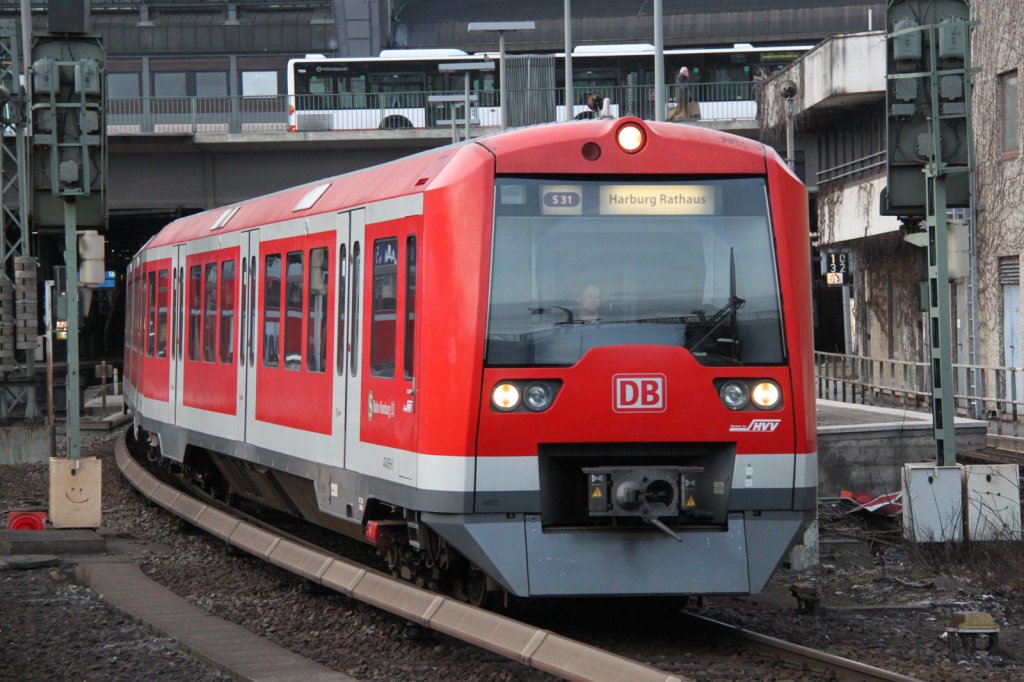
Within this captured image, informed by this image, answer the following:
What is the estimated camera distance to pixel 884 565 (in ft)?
43.1

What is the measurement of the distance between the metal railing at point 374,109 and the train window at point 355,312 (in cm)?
2875

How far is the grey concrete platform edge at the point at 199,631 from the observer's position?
8.61 metres

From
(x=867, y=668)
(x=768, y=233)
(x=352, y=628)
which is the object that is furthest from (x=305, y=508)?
(x=867, y=668)

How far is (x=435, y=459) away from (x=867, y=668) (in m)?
2.57

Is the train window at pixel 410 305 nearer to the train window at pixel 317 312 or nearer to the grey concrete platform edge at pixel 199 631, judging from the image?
the grey concrete platform edge at pixel 199 631

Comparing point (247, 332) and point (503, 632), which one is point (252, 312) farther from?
point (503, 632)

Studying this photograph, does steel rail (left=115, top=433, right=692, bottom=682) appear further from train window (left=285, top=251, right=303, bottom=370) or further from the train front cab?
train window (left=285, top=251, right=303, bottom=370)

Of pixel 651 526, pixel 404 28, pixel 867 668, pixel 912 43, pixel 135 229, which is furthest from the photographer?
pixel 404 28

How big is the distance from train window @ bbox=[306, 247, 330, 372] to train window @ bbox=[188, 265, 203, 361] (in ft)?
14.4

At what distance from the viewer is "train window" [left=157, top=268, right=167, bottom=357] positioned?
18453 millimetres

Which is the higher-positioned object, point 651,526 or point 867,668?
point 651,526

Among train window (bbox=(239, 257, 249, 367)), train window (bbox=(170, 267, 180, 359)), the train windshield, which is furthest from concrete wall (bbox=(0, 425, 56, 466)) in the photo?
the train windshield

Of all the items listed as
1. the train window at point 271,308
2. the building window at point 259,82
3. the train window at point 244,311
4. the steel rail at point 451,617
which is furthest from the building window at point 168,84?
the train window at point 271,308

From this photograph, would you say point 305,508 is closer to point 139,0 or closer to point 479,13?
point 139,0
